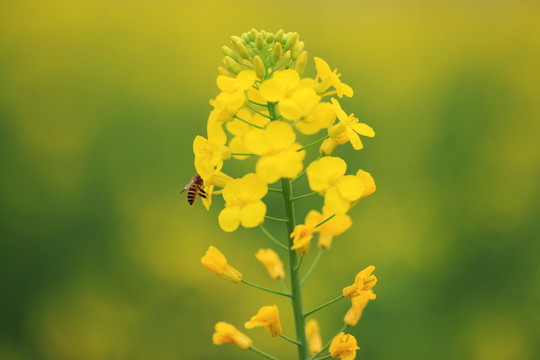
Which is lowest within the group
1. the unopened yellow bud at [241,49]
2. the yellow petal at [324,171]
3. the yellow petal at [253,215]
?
the yellow petal at [253,215]

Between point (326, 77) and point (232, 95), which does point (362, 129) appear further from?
point (232, 95)

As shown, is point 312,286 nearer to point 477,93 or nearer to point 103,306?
point 103,306

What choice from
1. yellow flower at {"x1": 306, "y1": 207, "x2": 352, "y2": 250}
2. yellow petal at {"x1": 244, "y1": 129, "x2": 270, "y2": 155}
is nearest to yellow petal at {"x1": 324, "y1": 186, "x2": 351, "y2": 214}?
yellow flower at {"x1": 306, "y1": 207, "x2": 352, "y2": 250}

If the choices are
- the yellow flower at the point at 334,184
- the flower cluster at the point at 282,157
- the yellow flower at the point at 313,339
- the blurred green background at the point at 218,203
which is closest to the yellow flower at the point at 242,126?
the flower cluster at the point at 282,157

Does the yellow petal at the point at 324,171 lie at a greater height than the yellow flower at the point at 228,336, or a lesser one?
greater

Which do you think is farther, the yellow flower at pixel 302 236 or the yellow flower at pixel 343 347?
the yellow flower at pixel 343 347

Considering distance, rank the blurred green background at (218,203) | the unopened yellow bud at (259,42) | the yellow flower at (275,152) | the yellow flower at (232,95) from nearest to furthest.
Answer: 1. the yellow flower at (275,152)
2. the yellow flower at (232,95)
3. the unopened yellow bud at (259,42)
4. the blurred green background at (218,203)

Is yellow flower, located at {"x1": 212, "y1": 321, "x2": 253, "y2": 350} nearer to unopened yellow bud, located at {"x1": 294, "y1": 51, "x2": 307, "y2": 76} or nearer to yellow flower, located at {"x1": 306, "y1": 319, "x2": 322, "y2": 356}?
yellow flower, located at {"x1": 306, "y1": 319, "x2": 322, "y2": 356}

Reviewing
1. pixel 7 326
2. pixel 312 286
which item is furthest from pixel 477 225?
pixel 7 326

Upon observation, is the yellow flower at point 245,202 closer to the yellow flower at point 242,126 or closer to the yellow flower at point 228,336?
the yellow flower at point 242,126
